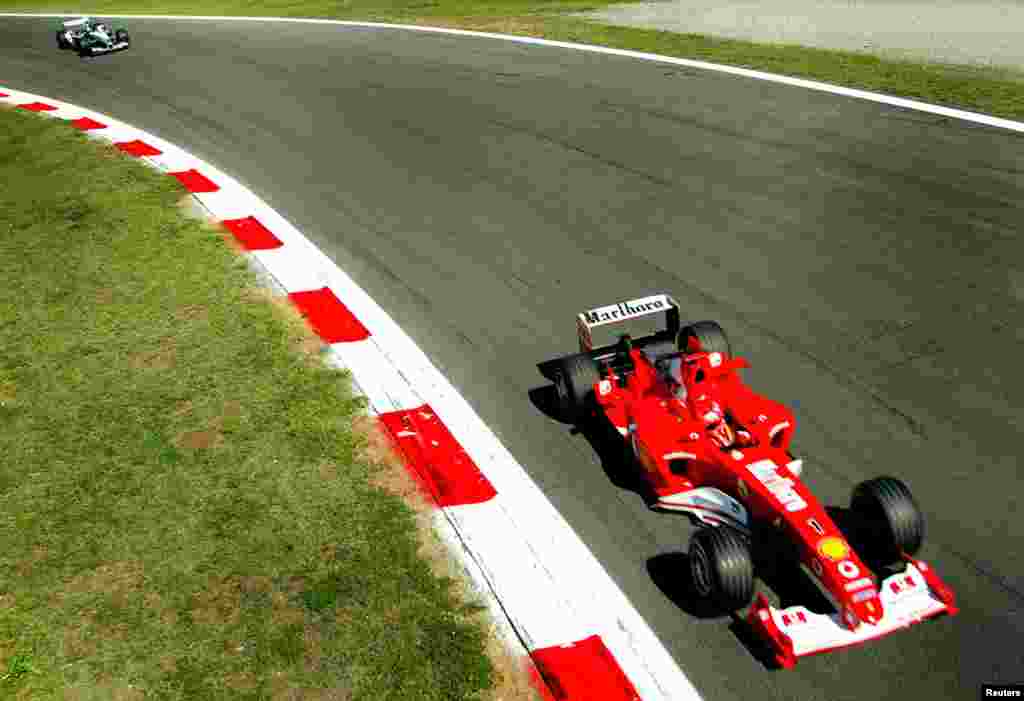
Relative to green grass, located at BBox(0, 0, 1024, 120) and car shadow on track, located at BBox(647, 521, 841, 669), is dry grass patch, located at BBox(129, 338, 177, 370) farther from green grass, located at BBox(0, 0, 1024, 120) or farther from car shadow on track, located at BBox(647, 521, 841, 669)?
green grass, located at BBox(0, 0, 1024, 120)

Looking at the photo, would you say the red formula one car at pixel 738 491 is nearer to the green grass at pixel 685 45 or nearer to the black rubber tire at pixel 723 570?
the black rubber tire at pixel 723 570

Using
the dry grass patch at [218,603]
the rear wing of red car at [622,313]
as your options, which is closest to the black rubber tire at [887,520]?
the rear wing of red car at [622,313]

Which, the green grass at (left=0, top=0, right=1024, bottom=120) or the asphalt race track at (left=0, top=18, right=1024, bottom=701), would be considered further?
the green grass at (left=0, top=0, right=1024, bottom=120)

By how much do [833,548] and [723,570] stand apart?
0.66 meters

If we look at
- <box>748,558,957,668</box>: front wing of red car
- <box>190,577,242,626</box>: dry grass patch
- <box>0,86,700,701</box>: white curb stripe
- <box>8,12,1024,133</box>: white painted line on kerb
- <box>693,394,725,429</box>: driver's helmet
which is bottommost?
<box>190,577,242,626</box>: dry grass patch

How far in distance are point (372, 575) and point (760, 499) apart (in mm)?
2424

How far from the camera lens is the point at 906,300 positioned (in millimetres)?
8531

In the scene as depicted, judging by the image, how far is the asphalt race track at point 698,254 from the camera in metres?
5.64

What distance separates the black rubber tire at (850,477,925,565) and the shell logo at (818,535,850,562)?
38 centimetres

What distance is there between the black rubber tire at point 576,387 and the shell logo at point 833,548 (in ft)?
7.31

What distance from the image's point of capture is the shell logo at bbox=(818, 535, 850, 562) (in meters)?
5.19

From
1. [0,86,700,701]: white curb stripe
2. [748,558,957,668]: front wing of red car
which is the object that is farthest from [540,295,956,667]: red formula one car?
[0,86,700,701]: white curb stripe

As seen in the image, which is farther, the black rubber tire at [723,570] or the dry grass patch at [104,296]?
the dry grass patch at [104,296]

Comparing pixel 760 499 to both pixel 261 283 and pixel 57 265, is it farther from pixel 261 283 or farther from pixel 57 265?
pixel 57 265
